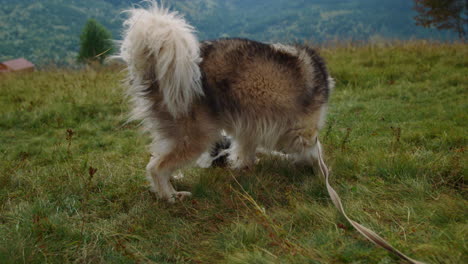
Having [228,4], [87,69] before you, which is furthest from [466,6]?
[228,4]

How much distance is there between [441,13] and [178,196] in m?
24.8

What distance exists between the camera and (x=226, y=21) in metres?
118

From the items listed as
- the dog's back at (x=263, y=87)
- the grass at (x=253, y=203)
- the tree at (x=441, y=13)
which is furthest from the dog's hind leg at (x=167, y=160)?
the tree at (x=441, y=13)

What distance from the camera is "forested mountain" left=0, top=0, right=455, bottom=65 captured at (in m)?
15.4

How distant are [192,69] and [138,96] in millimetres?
612

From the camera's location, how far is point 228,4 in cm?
13762

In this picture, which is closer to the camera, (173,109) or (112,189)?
(173,109)

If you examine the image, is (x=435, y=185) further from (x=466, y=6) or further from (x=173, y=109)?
(x=466, y=6)

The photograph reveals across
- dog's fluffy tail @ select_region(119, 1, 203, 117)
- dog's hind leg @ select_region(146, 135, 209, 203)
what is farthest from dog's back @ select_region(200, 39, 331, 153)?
dog's hind leg @ select_region(146, 135, 209, 203)

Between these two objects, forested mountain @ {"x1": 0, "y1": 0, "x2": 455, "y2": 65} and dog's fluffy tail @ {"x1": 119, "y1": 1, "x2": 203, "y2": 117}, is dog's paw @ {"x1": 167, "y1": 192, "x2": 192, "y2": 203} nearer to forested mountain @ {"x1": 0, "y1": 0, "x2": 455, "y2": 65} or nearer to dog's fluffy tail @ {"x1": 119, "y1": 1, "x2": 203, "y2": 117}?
dog's fluffy tail @ {"x1": 119, "y1": 1, "x2": 203, "y2": 117}

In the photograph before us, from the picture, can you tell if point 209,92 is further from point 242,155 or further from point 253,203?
point 242,155

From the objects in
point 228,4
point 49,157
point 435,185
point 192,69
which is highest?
point 192,69

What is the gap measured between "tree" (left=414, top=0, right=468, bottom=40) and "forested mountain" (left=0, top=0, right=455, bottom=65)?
1.42 metres

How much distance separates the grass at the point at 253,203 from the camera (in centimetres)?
224
